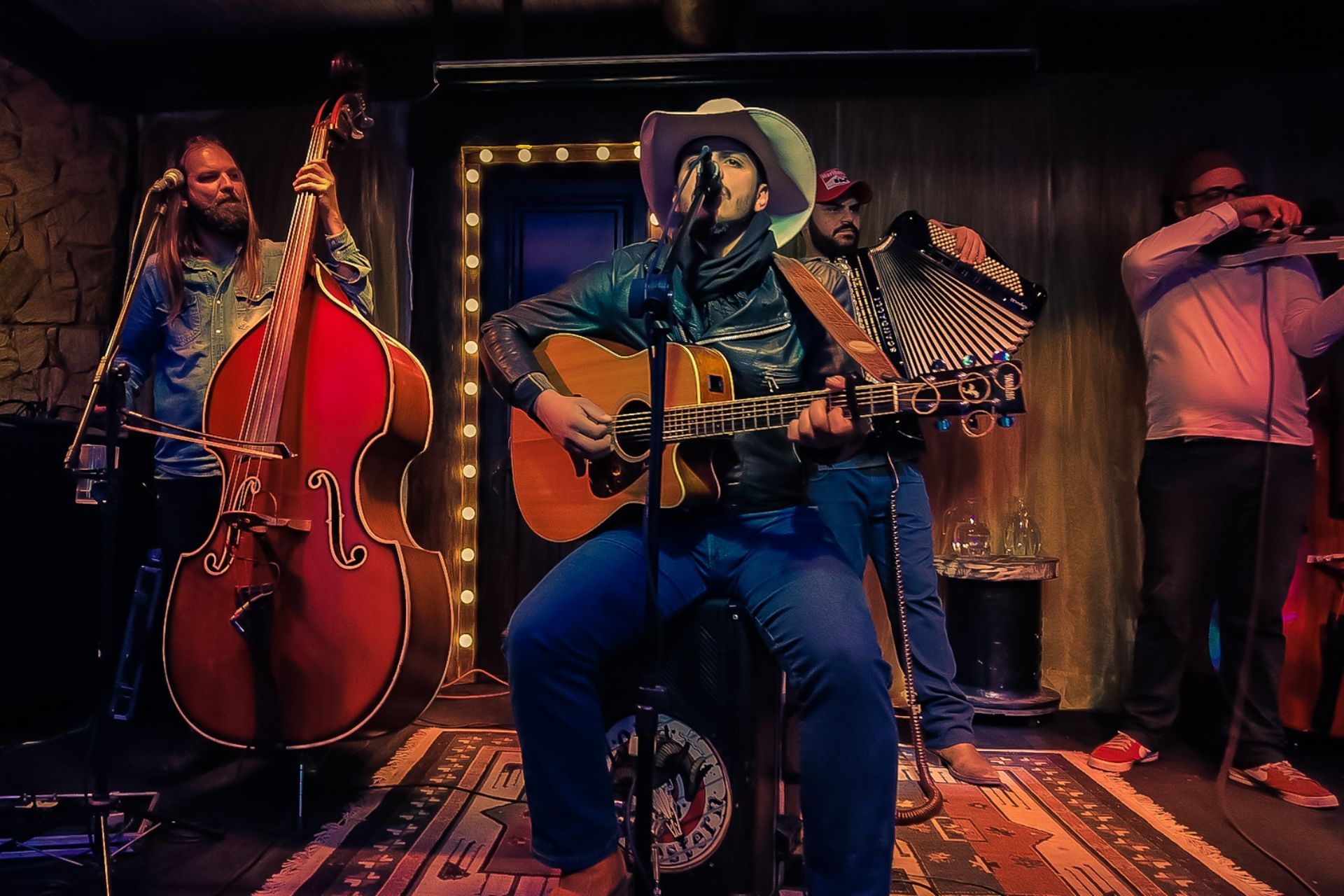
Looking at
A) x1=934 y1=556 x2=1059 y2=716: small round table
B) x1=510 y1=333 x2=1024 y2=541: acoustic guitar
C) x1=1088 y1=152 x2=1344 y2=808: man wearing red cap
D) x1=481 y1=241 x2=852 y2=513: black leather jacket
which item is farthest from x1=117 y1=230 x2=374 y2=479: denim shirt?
x1=1088 y1=152 x2=1344 y2=808: man wearing red cap

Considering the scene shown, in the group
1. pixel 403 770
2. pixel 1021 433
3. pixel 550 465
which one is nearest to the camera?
pixel 550 465

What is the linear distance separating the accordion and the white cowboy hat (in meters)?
0.74

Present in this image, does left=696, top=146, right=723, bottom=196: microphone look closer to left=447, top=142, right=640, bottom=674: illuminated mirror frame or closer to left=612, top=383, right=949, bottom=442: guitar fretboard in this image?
left=612, top=383, right=949, bottom=442: guitar fretboard

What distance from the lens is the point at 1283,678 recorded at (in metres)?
3.25

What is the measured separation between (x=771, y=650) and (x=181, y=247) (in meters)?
2.55

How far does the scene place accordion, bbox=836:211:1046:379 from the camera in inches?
122

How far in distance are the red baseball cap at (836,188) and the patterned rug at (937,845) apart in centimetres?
226

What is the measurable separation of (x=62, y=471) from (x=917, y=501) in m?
3.50

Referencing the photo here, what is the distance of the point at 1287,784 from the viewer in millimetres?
2766

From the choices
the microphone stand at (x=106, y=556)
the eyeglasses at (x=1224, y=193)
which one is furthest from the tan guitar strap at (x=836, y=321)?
the eyeglasses at (x=1224, y=193)

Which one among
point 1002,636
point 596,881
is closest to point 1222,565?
point 1002,636

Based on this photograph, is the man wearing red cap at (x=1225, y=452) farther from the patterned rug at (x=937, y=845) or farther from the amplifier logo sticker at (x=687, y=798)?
the amplifier logo sticker at (x=687, y=798)

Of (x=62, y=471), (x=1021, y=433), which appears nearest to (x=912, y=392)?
(x=1021, y=433)

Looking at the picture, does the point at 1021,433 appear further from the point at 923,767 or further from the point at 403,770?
the point at 403,770
